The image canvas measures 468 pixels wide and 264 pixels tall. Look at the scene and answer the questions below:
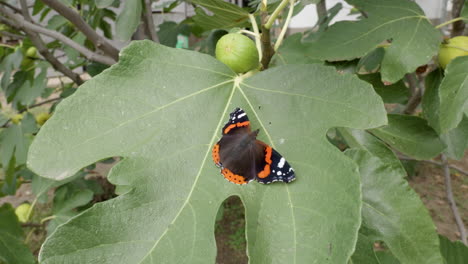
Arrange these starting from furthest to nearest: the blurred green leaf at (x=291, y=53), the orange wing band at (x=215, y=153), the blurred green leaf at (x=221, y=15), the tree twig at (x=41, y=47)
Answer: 1. the tree twig at (x=41, y=47)
2. the blurred green leaf at (x=291, y=53)
3. the blurred green leaf at (x=221, y=15)
4. the orange wing band at (x=215, y=153)

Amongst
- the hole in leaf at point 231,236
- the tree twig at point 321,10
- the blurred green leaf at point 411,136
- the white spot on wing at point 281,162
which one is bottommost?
the hole in leaf at point 231,236

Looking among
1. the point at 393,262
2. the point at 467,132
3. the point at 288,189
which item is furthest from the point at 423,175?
the point at 288,189

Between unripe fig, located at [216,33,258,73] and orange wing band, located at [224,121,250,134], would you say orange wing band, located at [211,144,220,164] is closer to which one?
orange wing band, located at [224,121,250,134]

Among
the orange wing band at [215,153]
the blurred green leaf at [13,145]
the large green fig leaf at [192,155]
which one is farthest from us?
the blurred green leaf at [13,145]

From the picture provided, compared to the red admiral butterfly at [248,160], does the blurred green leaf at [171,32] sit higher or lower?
lower

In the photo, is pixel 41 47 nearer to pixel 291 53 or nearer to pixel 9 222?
pixel 9 222

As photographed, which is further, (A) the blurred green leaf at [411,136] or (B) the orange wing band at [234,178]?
(A) the blurred green leaf at [411,136]

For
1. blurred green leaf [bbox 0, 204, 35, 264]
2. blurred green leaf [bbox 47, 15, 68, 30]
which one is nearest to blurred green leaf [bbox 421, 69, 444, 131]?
blurred green leaf [bbox 0, 204, 35, 264]

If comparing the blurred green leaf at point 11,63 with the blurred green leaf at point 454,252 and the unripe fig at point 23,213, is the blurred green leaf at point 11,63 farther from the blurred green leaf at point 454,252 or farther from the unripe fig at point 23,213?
the blurred green leaf at point 454,252

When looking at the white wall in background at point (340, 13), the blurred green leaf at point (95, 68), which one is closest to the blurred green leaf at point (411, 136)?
the blurred green leaf at point (95, 68)
